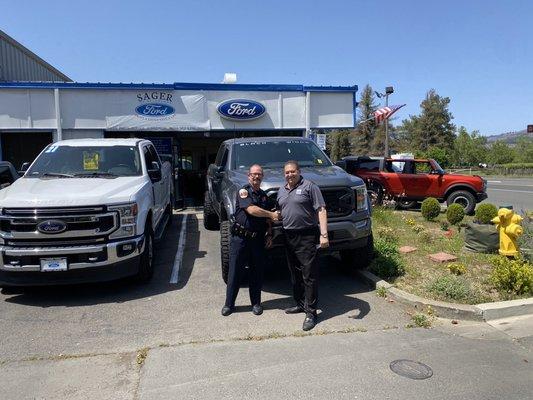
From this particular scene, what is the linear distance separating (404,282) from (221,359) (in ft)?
10.2

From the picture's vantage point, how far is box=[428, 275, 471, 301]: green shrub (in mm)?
5535

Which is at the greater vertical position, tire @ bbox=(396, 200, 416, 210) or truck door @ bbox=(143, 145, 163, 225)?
truck door @ bbox=(143, 145, 163, 225)

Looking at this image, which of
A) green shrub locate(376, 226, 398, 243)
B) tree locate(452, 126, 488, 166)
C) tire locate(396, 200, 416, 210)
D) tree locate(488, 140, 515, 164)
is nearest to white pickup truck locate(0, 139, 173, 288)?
green shrub locate(376, 226, 398, 243)

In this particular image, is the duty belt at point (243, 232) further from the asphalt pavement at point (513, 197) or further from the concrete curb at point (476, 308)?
the asphalt pavement at point (513, 197)

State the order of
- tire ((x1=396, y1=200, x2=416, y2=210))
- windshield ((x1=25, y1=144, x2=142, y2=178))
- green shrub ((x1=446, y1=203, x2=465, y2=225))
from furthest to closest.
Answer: tire ((x1=396, y1=200, x2=416, y2=210)) → green shrub ((x1=446, y1=203, x2=465, y2=225)) → windshield ((x1=25, y1=144, x2=142, y2=178))

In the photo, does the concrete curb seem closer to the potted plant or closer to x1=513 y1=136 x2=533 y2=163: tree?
the potted plant

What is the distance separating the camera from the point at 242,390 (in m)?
Answer: 3.66

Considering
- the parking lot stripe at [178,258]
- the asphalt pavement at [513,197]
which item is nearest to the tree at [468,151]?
the asphalt pavement at [513,197]

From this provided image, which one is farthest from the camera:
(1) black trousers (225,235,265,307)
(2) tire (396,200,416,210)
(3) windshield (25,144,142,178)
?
(2) tire (396,200,416,210)

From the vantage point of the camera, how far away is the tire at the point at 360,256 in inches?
258

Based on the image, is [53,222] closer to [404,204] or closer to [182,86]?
[182,86]

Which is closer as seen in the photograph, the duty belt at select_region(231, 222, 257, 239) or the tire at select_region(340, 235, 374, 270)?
the duty belt at select_region(231, 222, 257, 239)

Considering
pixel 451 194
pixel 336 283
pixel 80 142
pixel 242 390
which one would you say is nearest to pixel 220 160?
pixel 80 142

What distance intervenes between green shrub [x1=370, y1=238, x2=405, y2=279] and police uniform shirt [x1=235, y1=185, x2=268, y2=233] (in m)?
2.27
